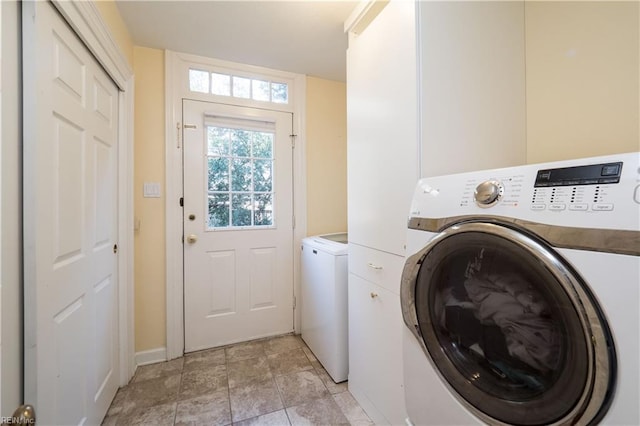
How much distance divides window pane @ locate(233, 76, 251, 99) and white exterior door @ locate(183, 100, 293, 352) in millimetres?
116

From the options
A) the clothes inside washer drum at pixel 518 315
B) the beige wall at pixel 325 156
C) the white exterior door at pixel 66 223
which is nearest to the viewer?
the clothes inside washer drum at pixel 518 315

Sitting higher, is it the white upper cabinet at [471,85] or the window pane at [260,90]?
the window pane at [260,90]

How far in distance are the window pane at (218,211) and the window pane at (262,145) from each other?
44 cm

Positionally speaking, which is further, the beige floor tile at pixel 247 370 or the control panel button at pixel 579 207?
the beige floor tile at pixel 247 370

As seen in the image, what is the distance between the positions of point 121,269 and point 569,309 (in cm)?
207

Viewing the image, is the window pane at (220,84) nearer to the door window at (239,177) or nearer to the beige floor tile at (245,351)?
the door window at (239,177)

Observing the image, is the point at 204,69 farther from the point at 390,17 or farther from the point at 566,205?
the point at 566,205

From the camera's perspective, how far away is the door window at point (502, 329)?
56 centimetres

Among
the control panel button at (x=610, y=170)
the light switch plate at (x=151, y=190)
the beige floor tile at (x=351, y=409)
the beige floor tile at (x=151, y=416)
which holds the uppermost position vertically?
the light switch plate at (x=151, y=190)

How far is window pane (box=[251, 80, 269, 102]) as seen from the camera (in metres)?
2.23

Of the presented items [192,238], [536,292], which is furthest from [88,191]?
[536,292]

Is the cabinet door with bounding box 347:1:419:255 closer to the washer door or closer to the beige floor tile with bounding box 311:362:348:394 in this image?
the washer door

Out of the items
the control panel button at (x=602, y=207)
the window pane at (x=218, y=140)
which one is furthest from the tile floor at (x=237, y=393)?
the window pane at (x=218, y=140)

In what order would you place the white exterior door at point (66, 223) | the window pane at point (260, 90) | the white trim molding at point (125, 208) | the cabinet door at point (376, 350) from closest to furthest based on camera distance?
the white exterior door at point (66, 223) → the cabinet door at point (376, 350) → the white trim molding at point (125, 208) → the window pane at point (260, 90)
